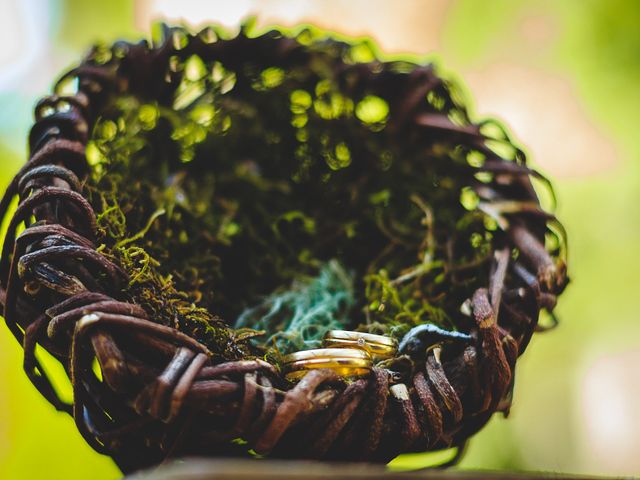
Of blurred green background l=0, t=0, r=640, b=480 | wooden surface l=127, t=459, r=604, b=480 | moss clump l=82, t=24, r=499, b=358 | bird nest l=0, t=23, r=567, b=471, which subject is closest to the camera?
wooden surface l=127, t=459, r=604, b=480

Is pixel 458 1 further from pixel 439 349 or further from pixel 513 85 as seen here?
pixel 439 349

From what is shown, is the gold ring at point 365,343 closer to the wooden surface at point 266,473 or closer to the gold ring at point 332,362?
the gold ring at point 332,362

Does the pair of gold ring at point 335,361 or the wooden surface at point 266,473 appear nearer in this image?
the wooden surface at point 266,473

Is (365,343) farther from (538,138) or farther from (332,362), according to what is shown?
(538,138)

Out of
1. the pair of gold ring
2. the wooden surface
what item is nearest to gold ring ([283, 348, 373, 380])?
the pair of gold ring

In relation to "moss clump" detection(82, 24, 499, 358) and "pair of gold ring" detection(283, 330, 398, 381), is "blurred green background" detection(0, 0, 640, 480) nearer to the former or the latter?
"moss clump" detection(82, 24, 499, 358)

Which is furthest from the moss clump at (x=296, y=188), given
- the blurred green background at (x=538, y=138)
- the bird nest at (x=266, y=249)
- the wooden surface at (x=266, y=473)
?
the blurred green background at (x=538, y=138)

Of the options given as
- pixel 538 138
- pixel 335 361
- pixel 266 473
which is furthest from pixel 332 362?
pixel 538 138

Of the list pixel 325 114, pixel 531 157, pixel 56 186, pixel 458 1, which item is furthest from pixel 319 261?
pixel 458 1
